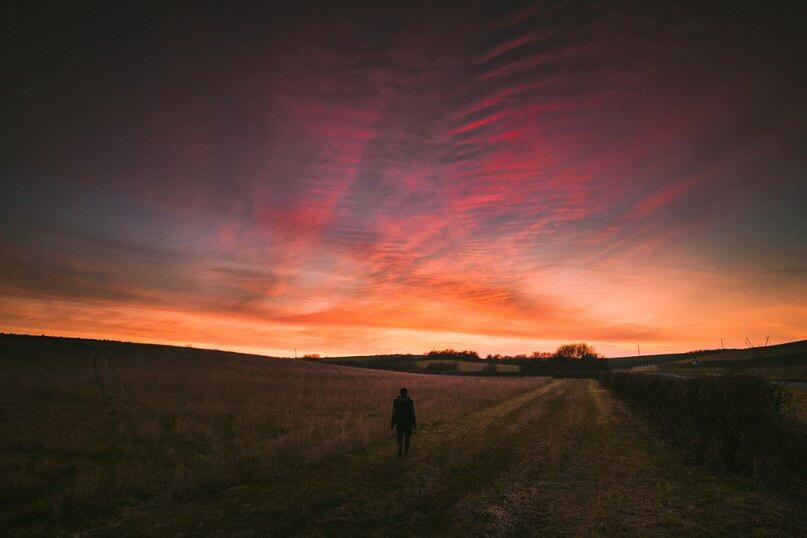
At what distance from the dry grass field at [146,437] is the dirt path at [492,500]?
1415mm

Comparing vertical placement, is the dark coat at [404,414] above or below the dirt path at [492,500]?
above

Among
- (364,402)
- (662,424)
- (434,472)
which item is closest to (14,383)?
(364,402)

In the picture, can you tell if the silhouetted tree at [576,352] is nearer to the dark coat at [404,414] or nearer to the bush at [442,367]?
the bush at [442,367]

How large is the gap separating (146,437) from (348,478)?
32.7 ft

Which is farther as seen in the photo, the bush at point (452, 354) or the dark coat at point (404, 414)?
the bush at point (452, 354)

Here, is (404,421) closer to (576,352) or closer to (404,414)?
(404,414)

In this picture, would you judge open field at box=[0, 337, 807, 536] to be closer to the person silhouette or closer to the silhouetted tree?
the person silhouette

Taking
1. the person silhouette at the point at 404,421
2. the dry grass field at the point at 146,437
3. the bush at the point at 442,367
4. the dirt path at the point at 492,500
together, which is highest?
the person silhouette at the point at 404,421

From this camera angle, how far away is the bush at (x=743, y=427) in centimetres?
1030

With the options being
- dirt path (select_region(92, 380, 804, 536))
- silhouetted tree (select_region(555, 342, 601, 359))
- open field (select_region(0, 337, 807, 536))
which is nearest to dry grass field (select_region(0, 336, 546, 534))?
open field (select_region(0, 337, 807, 536))

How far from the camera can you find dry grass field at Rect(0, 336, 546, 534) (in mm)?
9961

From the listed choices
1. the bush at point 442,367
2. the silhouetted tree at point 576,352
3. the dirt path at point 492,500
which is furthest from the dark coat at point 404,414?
the silhouetted tree at point 576,352

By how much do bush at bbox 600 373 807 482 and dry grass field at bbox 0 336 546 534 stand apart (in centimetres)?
1094

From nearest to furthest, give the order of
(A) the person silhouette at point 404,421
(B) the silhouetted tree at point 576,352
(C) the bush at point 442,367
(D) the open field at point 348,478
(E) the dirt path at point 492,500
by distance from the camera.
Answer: (E) the dirt path at point 492,500 < (D) the open field at point 348,478 < (A) the person silhouette at point 404,421 < (C) the bush at point 442,367 < (B) the silhouetted tree at point 576,352
